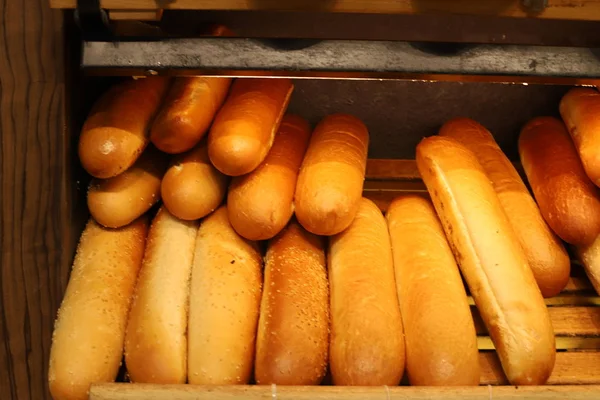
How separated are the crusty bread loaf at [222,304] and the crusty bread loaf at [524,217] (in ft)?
2.03

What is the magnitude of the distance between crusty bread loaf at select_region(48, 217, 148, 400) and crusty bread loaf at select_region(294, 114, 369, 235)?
1.34ft

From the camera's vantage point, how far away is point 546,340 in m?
1.28

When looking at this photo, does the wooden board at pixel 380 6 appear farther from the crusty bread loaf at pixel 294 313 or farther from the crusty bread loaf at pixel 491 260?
the crusty bread loaf at pixel 294 313

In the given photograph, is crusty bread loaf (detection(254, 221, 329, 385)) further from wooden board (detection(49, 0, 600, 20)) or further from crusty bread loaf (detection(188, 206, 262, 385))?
wooden board (detection(49, 0, 600, 20))

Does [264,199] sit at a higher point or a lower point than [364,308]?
higher

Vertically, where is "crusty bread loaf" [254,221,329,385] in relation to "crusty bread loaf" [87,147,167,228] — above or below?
below

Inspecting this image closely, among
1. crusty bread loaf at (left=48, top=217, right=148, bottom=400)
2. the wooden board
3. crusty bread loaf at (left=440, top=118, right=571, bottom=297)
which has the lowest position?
crusty bread loaf at (left=48, top=217, right=148, bottom=400)

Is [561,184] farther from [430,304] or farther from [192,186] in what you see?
[192,186]

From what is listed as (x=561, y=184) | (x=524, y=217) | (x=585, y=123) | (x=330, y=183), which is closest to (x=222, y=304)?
(x=330, y=183)

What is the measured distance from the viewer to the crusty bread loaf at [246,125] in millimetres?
1380

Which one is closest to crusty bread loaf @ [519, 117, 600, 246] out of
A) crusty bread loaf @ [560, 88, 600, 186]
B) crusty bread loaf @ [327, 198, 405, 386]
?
crusty bread loaf @ [560, 88, 600, 186]

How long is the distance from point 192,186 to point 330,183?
1.01 feet

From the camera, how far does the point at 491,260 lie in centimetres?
136

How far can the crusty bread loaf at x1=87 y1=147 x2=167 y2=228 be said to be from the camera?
1446 mm
